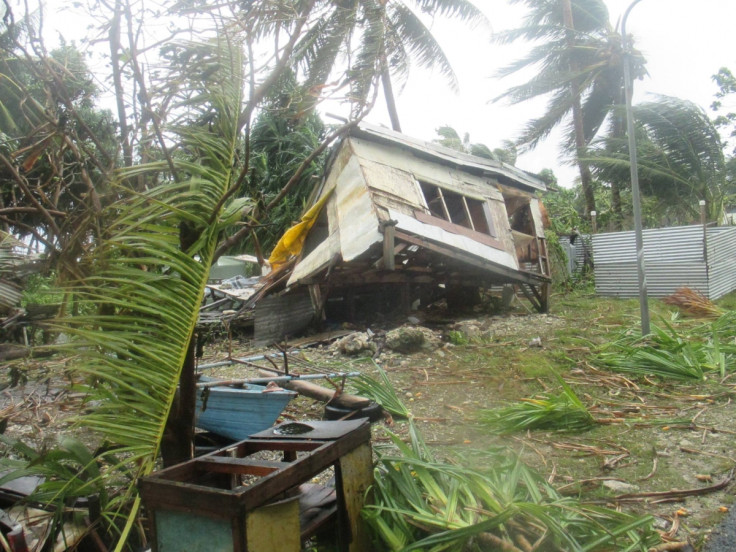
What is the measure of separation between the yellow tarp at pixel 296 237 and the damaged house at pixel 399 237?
1.0 inches

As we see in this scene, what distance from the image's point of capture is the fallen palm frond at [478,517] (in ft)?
8.07

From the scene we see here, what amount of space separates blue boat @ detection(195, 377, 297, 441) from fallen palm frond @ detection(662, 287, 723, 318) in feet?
26.7

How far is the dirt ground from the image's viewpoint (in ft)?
11.4

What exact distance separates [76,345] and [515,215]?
13.5m

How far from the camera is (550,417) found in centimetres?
496

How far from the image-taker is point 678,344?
21.6ft

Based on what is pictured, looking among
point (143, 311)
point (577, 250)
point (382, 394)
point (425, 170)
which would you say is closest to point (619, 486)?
point (382, 394)

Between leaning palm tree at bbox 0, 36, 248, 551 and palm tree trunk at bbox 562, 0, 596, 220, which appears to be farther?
palm tree trunk at bbox 562, 0, 596, 220

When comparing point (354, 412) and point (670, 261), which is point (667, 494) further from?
point (670, 261)

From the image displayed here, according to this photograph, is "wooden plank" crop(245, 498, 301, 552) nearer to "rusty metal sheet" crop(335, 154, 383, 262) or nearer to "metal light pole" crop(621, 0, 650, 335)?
"metal light pole" crop(621, 0, 650, 335)

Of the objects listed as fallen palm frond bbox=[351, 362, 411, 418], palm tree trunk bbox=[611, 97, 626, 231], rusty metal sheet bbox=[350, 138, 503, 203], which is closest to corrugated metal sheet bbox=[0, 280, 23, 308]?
fallen palm frond bbox=[351, 362, 411, 418]

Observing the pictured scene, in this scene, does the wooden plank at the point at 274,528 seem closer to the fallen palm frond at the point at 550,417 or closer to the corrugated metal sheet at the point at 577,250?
the fallen palm frond at the point at 550,417

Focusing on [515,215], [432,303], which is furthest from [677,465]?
[515,215]

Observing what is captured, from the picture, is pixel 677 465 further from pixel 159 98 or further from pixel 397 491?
pixel 159 98
